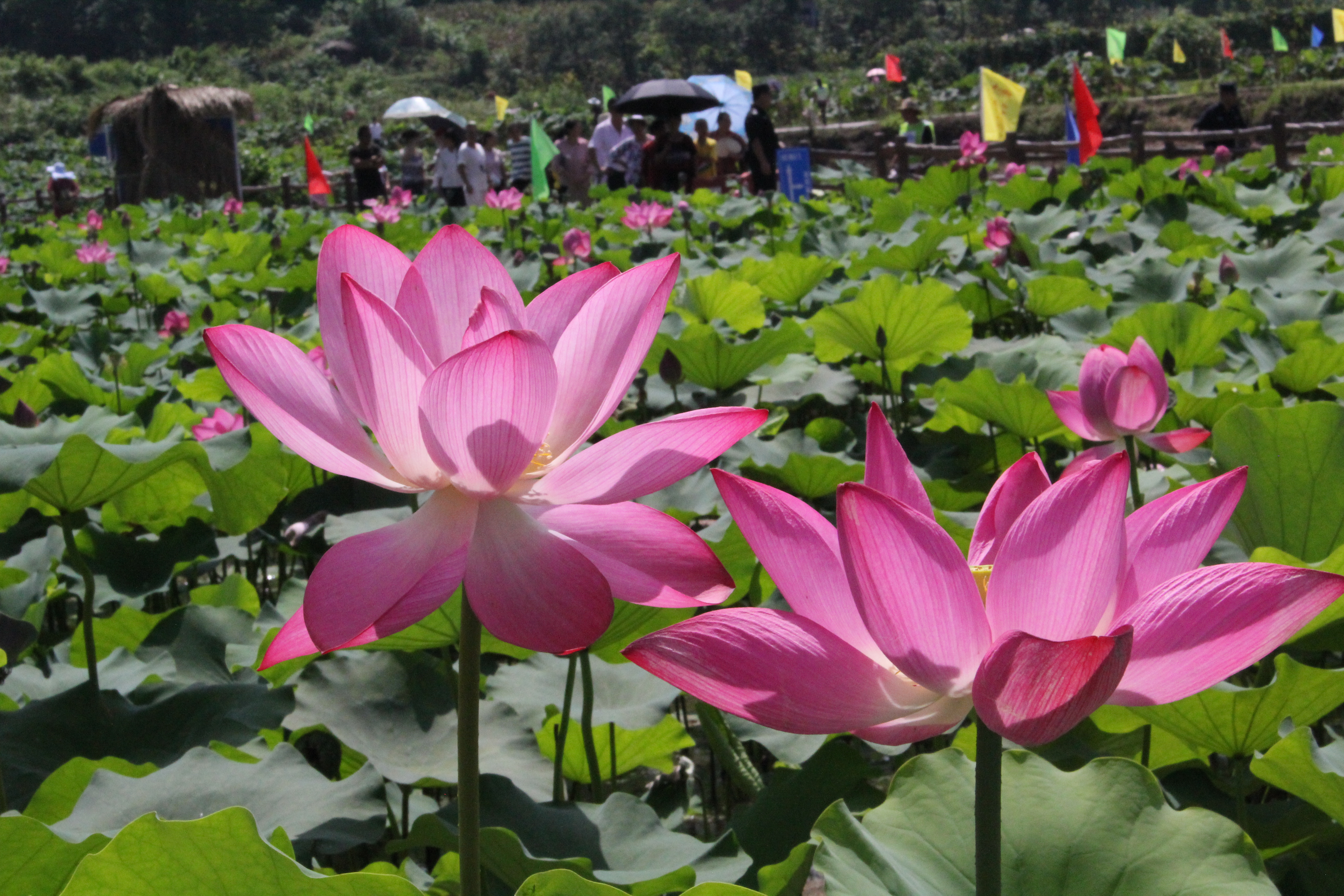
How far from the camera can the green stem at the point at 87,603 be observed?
41.3 inches

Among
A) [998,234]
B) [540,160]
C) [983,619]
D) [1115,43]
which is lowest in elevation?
[998,234]

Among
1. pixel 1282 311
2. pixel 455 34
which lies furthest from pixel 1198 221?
pixel 455 34

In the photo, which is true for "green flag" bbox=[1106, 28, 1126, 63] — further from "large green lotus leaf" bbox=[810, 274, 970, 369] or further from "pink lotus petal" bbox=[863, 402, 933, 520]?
"pink lotus petal" bbox=[863, 402, 933, 520]

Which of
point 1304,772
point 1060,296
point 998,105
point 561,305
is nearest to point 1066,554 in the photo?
point 561,305

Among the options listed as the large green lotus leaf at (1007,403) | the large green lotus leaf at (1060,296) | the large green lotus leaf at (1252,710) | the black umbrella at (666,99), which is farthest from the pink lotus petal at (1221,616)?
the black umbrella at (666,99)

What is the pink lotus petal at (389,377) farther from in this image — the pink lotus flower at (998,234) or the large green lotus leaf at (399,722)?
the pink lotus flower at (998,234)

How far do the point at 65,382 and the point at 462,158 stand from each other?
6183 millimetres

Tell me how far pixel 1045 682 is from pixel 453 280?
13.5 inches

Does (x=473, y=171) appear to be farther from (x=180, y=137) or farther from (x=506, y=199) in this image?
(x=180, y=137)

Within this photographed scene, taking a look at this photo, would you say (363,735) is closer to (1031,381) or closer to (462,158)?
(1031,381)

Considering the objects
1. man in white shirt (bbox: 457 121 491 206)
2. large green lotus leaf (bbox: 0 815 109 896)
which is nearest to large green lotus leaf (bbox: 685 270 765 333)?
Result: large green lotus leaf (bbox: 0 815 109 896)

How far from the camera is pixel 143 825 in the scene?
47 centimetres

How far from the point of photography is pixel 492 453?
19.3 inches

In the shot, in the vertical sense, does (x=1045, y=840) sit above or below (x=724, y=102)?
below
